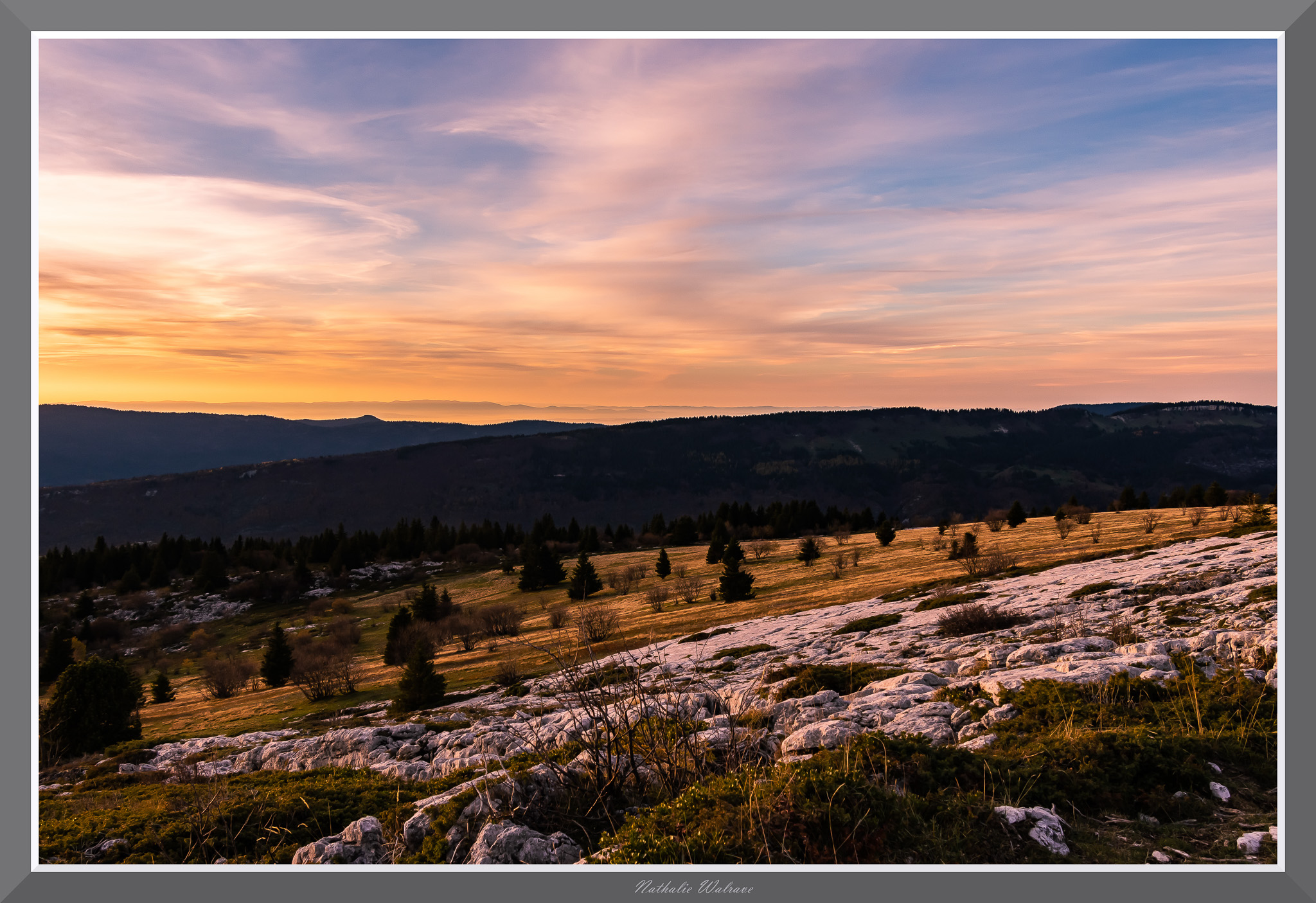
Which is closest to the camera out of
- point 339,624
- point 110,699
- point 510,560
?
point 110,699

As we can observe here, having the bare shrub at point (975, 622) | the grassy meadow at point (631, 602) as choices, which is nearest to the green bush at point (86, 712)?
the grassy meadow at point (631, 602)

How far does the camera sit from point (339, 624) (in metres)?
56.6

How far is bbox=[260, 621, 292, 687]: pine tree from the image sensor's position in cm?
3938

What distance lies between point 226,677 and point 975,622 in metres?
42.8

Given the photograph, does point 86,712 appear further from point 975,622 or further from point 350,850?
point 975,622

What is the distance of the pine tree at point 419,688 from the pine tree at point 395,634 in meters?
18.4

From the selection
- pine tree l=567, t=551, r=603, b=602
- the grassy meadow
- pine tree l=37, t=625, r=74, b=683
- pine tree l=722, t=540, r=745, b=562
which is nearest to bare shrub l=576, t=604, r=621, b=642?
the grassy meadow

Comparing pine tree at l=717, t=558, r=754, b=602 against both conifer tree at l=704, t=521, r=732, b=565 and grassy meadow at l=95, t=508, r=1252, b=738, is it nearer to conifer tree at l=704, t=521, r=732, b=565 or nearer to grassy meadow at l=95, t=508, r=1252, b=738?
grassy meadow at l=95, t=508, r=1252, b=738

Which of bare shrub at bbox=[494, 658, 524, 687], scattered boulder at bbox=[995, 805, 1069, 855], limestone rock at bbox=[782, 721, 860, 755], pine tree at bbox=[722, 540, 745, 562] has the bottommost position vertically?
bare shrub at bbox=[494, 658, 524, 687]

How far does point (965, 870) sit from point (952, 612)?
633 inches

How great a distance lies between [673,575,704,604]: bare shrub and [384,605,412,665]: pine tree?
66.7ft

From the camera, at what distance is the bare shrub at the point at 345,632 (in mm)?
49975
